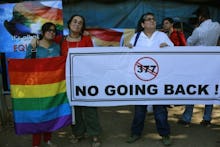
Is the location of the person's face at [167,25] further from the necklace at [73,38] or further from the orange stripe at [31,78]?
the orange stripe at [31,78]

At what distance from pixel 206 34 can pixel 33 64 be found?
2586 mm

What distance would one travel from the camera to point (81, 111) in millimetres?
5832

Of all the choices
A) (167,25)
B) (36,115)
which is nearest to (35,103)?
(36,115)

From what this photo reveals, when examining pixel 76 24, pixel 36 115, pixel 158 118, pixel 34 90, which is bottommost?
pixel 158 118

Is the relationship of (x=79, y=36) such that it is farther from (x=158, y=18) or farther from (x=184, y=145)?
(x=158, y=18)

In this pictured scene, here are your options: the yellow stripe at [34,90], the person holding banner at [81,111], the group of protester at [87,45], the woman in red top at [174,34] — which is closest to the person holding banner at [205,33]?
the woman in red top at [174,34]

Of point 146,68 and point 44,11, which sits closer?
point 146,68

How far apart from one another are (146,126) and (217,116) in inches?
52.4

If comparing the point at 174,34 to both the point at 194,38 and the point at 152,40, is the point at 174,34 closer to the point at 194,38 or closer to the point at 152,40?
the point at 194,38

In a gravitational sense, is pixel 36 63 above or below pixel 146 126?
above

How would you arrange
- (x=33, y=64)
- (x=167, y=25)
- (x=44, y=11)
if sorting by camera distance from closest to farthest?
(x=33, y=64), (x=44, y=11), (x=167, y=25)

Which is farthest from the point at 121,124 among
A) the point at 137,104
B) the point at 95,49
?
the point at 95,49

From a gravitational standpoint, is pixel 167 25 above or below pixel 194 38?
above

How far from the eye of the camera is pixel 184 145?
19.4 feet
